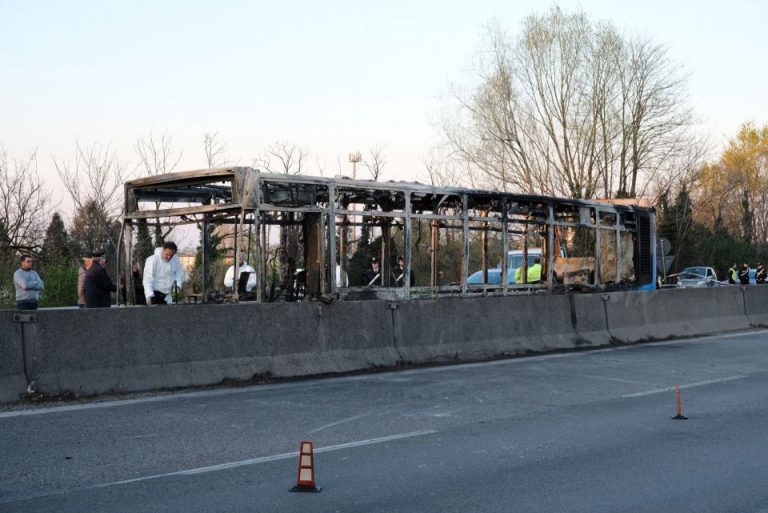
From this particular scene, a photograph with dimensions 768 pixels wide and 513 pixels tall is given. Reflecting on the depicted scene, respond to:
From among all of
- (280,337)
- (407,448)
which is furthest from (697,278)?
(407,448)

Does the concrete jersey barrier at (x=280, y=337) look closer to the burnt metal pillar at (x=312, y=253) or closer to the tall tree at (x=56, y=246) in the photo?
the burnt metal pillar at (x=312, y=253)

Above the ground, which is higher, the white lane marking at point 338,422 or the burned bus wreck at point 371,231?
the burned bus wreck at point 371,231

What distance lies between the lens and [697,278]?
144 feet

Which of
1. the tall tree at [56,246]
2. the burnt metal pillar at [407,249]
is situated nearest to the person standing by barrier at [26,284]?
the burnt metal pillar at [407,249]

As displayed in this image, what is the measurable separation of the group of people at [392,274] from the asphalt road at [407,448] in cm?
336

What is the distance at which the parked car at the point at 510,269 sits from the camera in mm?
18766

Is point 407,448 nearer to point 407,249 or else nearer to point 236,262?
point 236,262

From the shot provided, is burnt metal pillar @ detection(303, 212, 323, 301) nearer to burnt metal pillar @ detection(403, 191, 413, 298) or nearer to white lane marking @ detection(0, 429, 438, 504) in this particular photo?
burnt metal pillar @ detection(403, 191, 413, 298)

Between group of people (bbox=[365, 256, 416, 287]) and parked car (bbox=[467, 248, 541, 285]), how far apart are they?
2.19 metres

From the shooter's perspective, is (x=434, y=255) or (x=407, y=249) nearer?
(x=407, y=249)

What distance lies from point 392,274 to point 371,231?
81 centimetres

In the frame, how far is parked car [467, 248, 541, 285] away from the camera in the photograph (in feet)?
61.6

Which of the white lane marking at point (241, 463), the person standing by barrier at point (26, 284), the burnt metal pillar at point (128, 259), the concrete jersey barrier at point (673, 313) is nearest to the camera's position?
the white lane marking at point (241, 463)

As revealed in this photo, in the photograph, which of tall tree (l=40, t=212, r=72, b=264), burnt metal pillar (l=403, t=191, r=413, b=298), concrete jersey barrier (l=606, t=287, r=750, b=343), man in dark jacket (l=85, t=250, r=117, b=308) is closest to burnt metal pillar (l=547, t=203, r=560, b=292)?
concrete jersey barrier (l=606, t=287, r=750, b=343)
